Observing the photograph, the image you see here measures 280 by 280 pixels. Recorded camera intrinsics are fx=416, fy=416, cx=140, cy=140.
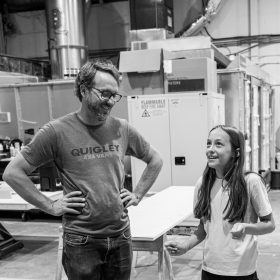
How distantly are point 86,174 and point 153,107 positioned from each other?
9.81 feet

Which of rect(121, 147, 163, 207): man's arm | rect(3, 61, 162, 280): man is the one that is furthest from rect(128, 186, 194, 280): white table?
rect(3, 61, 162, 280): man

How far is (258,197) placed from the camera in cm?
172

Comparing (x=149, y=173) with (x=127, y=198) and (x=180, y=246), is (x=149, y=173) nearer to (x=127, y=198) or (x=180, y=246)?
(x=127, y=198)

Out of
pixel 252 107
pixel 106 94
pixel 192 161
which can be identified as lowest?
pixel 192 161

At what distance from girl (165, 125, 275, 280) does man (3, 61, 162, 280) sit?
34cm

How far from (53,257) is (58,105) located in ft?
8.50

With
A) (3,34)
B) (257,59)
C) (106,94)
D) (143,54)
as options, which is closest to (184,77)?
(143,54)

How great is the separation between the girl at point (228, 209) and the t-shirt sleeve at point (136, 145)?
12.1 inches

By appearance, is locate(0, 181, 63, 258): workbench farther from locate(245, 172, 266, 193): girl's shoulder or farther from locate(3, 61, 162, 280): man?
locate(245, 172, 266, 193): girl's shoulder

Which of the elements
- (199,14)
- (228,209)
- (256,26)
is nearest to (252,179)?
(228,209)

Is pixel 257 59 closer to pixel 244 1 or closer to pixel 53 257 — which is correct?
pixel 244 1

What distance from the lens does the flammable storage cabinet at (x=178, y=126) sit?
446cm

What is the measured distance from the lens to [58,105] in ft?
20.0

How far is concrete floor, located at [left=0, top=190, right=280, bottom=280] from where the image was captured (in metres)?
3.58
